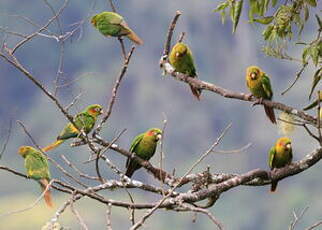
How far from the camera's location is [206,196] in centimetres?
407

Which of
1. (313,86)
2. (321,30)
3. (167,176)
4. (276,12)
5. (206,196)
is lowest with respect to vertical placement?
(206,196)

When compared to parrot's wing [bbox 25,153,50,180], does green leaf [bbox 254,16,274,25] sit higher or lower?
higher

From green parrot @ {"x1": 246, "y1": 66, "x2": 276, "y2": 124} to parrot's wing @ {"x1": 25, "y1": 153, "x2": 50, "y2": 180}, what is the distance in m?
1.81

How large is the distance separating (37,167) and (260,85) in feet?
6.45

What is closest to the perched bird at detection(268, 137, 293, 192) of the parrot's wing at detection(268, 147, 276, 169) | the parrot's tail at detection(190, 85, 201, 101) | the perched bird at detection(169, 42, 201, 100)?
the parrot's wing at detection(268, 147, 276, 169)

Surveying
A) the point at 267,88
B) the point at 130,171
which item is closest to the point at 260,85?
the point at 267,88

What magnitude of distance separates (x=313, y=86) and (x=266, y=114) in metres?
0.65

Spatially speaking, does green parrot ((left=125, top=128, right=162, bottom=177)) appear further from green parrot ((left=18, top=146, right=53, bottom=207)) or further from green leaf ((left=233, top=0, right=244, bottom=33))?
green leaf ((left=233, top=0, right=244, bottom=33))

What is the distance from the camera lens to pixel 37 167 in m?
4.87

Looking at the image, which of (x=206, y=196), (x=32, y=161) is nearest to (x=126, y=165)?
(x=32, y=161)

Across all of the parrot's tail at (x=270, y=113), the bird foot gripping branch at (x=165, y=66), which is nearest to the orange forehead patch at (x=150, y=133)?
the bird foot gripping branch at (x=165, y=66)

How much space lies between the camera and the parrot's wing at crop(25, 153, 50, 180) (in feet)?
15.6

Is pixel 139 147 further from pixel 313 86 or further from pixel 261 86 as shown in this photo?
pixel 313 86

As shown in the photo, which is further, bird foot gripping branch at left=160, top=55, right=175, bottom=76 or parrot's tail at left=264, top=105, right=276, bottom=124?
bird foot gripping branch at left=160, top=55, right=175, bottom=76
